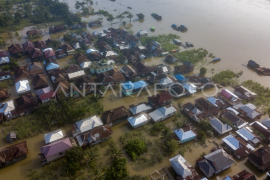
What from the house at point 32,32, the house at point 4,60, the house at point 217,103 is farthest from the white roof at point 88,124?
the house at point 32,32

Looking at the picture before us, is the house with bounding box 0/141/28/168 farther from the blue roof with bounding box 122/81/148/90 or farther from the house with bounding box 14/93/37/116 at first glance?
the blue roof with bounding box 122/81/148/90

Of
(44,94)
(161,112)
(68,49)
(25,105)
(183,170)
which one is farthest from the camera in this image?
(68,49)

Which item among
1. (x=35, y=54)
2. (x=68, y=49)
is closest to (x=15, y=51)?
(x=35, y=54)

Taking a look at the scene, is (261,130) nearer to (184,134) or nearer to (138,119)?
(184,134)

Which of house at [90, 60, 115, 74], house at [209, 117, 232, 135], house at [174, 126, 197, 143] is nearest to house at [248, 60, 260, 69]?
house at [209, 117, 232, 135]

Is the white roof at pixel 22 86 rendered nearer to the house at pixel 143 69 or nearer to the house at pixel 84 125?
the house at pixel 84 125

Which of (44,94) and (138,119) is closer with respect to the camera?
(138,119)
